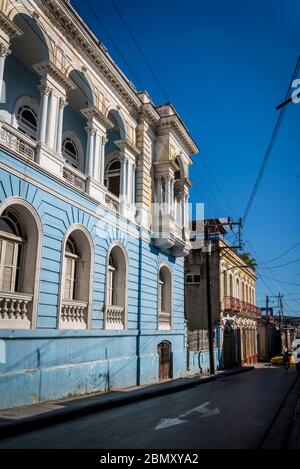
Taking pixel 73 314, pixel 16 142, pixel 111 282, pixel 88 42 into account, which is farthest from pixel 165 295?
pixel 88 42

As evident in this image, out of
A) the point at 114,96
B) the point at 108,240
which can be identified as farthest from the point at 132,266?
the point at 114,96

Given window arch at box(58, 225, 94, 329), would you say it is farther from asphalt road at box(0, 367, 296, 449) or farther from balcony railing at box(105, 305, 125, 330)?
asphalt road at box(0, 367, 296, 449)

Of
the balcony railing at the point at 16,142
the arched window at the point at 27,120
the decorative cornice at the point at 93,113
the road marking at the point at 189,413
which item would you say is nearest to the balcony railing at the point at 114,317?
the road marking at the point at 189,413

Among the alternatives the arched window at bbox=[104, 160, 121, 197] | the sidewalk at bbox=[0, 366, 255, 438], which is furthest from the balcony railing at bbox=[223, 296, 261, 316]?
the sidewalk at bbox=[0, 366, 255, 438]

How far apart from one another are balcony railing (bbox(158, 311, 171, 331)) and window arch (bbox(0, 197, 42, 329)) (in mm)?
8076

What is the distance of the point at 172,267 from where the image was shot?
18.2m

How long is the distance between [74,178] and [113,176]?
4.35m

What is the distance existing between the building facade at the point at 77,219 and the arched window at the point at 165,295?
6 centimetres

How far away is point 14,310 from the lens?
29.9 feet

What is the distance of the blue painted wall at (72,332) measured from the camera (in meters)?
8.99

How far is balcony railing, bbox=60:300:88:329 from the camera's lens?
35.3 feet

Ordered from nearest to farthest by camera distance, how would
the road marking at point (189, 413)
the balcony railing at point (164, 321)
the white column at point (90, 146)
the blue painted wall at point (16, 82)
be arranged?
the road marking at point (189, 413), the blue painted wall at point (16, 82), the white column at point (90, 146), the balcony railing at point (164, 321)

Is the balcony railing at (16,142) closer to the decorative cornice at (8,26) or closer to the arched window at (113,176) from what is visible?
the decorative cornice at (8,26)

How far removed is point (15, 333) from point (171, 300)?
977 cm
